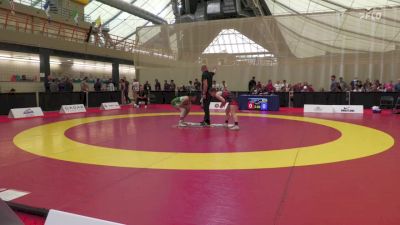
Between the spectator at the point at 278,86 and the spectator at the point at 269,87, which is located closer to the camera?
the spectator at the point at 269,87

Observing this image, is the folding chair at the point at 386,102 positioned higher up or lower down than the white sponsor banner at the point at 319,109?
higher up

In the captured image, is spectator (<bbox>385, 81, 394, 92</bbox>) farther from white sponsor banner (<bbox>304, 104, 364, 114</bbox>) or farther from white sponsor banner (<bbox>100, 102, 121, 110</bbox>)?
white sponsor banner (<bbox>100, 102, 121, 110</bbox>)

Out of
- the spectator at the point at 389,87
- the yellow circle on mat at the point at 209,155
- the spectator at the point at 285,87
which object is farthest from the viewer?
the spectator at the point at 285,87

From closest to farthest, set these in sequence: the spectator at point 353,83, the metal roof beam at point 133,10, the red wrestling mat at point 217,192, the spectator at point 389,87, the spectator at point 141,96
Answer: the red wrestling mat at point 217,192 < the spectator at point 389,87 < the spectator at point 353,83 < the spectator at point 141,96 < the metal roof beam at point 133,10

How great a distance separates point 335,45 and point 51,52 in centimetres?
2030

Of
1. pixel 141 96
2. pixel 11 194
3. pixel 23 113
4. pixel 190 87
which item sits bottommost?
pixel 11 194

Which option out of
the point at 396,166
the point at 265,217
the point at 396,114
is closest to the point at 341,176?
the point at 396,166

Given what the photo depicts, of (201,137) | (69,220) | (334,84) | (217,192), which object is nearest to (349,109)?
(334,84)

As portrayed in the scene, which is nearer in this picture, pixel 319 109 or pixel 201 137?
pixel 201 137

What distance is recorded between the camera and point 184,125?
10.3 meters

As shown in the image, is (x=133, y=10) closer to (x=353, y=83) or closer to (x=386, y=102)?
(x=353, y=83)

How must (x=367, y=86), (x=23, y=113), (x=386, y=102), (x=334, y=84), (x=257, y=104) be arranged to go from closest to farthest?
(x=23, y=113), (x=386, y=102), (x=257, y=104), (x=367, y=86), (x=334, y=84)

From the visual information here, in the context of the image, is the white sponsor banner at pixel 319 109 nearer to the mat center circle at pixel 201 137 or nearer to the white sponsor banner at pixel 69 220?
the mat center circle at pixel 201 137

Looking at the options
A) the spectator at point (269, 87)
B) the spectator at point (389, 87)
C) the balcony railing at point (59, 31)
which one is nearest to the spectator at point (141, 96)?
the balcony railing at point (59, 31)
